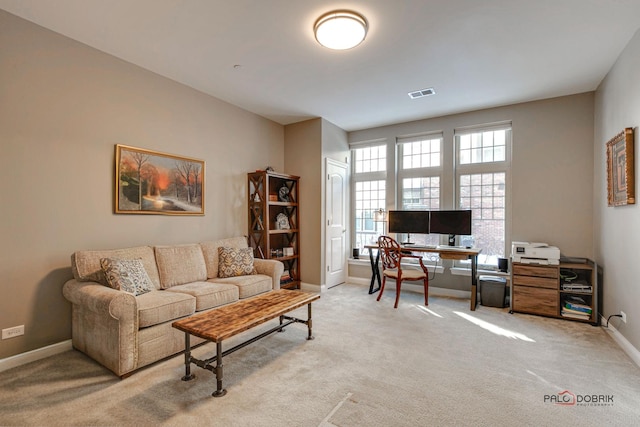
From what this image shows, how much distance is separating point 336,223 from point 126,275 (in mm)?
3292

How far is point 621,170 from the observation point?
2.80 m

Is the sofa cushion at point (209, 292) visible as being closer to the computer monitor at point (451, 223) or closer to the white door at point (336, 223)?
the white door at point (336, 223)

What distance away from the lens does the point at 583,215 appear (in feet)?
12.5

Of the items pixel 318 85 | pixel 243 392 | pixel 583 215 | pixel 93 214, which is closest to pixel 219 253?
pixel 93 214

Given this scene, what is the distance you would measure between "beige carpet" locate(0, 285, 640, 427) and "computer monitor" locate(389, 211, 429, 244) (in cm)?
180

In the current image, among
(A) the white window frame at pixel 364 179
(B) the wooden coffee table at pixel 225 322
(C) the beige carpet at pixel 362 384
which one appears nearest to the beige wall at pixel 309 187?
(A) the white window frame at pixel 364 179

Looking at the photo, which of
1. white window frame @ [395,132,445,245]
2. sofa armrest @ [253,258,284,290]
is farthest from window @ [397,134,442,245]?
sofa armrest @ [253,258,284,290]

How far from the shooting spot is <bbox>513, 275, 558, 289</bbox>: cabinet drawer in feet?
11.7

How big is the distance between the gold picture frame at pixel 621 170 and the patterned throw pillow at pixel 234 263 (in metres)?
3.83

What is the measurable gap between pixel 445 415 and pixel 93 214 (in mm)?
3333

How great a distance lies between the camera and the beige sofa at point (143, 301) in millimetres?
2199

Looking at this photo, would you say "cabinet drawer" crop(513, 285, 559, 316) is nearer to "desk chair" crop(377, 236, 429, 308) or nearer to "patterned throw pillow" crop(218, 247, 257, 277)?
"desk chair" crop(377, 236, 429, 308)

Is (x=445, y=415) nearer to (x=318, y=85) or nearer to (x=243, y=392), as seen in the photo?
(x=243, y=392)

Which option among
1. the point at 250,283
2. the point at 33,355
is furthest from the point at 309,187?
the point at 33,355
